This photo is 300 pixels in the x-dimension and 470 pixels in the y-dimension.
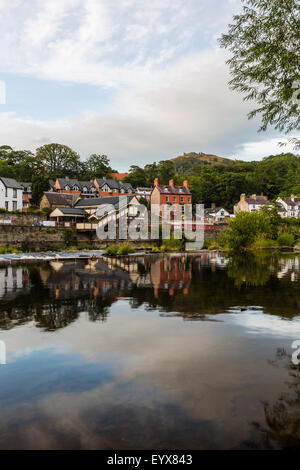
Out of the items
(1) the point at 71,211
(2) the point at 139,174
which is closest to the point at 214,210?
(2) the point at 139,174

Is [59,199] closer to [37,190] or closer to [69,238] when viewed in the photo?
[37,190]

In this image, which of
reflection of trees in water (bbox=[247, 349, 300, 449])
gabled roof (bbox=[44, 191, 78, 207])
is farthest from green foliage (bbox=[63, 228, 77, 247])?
reflection of trees in water (bbox=[247, 349, 300, 449])

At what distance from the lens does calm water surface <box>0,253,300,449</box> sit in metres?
4.04

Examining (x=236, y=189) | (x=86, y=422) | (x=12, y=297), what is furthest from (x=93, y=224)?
(x=236, y=189)

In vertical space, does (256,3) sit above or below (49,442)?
above

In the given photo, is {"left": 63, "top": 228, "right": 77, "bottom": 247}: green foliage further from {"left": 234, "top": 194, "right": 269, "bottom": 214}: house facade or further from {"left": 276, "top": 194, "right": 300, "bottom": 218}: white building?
{"left": 276, "top": 194, "right": 300, "bottom": 218}: white building

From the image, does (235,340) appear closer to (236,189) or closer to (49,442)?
(49,442)

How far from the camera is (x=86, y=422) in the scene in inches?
169

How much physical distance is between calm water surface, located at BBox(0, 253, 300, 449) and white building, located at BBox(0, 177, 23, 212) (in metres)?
47.0

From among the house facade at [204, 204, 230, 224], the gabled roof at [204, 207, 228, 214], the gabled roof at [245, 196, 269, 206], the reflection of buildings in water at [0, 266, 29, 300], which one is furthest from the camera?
the gabled roof at [204, 207, 228, 214]

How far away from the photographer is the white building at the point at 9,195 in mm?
53388

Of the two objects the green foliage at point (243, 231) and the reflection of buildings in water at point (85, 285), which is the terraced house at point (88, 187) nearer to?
the green foliage at point (243, 231)
